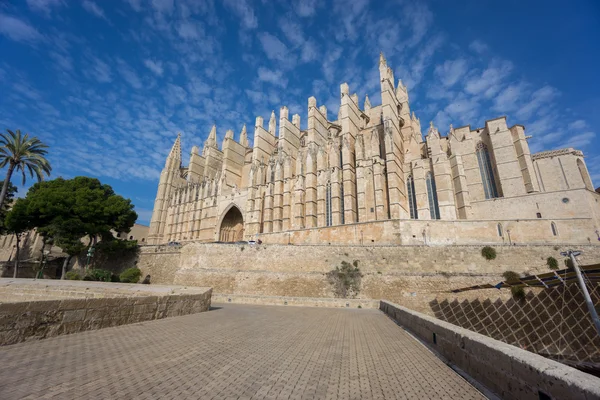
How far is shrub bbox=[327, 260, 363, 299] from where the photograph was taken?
16531mm

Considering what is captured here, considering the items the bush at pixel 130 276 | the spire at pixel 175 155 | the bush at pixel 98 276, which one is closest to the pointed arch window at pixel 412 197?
the bush at pixel 130 276

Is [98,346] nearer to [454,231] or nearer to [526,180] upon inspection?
[454,231]

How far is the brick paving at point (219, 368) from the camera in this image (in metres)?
2.74

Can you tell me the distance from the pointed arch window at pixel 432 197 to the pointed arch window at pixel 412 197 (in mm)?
1180

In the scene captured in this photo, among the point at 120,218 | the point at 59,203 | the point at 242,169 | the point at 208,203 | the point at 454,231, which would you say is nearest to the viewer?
the point at 454,231

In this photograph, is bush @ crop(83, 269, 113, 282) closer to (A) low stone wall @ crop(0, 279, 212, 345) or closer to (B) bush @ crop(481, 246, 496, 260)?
(A) low stone wall @ crop(0, 279, 212, 345)

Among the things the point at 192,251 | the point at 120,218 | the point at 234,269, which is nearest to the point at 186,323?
the point at 234,269

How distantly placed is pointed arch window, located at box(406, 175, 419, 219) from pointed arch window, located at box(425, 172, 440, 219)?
1.18 meters

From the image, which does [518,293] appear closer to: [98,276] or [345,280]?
[345,280]

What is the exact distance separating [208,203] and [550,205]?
3646 cm

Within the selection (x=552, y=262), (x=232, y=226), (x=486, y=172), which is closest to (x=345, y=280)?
(x=552, y=262)

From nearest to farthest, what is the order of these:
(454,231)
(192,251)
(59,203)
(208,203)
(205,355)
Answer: (205,355)
(454,231)
(192,251)
(59,203)
(208,203)

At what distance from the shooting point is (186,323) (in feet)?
22.3

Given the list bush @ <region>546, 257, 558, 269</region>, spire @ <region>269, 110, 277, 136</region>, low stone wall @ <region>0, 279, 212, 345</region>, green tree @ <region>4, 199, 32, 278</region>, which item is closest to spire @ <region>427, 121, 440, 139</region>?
bush @ <region>546, 257, 558, 269</region>
